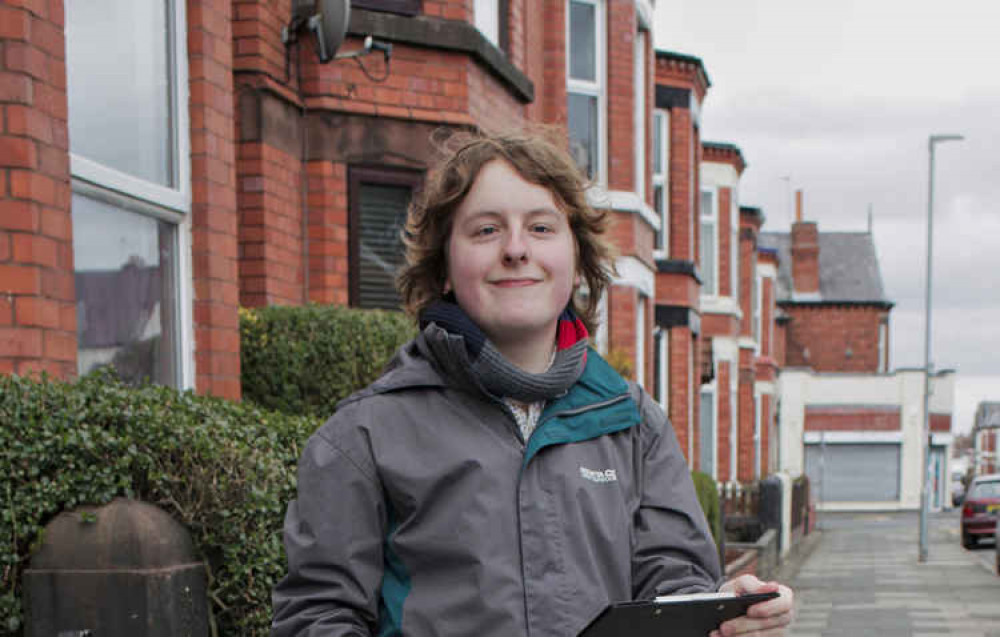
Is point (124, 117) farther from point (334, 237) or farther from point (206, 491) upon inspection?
point (334, 237)

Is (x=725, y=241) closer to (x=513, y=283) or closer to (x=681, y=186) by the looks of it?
(x=681, y=186)

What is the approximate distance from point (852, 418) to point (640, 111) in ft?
113

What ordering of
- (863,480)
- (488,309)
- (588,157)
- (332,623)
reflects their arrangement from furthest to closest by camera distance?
(863,480) < (588,157) < (488,309) < (332,623)

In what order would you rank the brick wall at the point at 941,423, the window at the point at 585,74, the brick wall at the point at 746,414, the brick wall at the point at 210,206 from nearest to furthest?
the brick wall at the point at 210,206, the window at the point at 585,74, the brick wall at the point at 746,414, the brick wall at the point at 941,423

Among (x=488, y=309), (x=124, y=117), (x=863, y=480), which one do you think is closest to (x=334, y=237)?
(x=124, y=117)

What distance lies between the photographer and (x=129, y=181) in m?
5.21

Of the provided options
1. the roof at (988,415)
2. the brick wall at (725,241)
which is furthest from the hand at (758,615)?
the roof at (988,415)

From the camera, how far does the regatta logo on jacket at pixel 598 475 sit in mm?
2100

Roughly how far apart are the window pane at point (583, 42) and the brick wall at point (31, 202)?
33.0 feet

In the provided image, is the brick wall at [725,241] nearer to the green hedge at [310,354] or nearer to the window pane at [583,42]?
the window pane at [583,42]

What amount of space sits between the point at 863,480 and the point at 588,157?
3590cm

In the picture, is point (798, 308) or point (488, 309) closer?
point (488, 309)

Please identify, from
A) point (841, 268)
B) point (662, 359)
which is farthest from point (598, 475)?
point (841, 268)

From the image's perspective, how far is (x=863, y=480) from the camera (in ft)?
151
